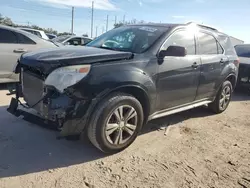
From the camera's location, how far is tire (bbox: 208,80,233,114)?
5.57 metres

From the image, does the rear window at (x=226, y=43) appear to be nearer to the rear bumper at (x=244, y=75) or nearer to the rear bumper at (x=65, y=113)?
the rear bumper at (x=244, y=75)

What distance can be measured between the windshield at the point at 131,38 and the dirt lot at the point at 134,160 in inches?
54.9

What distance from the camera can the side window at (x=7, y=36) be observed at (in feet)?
21.1

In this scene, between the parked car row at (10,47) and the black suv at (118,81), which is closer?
the black suv at (118,81)

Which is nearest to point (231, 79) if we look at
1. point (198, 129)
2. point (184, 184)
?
point (198, 129)

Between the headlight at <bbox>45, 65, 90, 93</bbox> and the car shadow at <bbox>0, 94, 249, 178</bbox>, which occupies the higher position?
the headlight at <bbox>45, 65, 90, 93</bbox>

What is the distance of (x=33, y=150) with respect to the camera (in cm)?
355

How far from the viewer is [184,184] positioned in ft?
9.87

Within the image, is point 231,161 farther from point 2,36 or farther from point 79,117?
point 2,36

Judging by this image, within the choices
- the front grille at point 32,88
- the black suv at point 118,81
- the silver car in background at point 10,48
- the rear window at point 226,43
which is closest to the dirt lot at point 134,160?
the black suv at point 118,81

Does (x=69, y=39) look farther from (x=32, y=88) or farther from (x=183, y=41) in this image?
(x=32, y=88)

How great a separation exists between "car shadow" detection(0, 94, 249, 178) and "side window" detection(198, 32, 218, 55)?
5.74ft

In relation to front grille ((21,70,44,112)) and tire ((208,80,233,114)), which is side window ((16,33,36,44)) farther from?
tire ((208,80,233,114))

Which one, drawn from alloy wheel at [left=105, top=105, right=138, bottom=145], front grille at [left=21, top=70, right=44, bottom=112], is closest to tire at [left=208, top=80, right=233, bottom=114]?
alloy wheel at [left=105, top=105, right=138, bottom=145]
